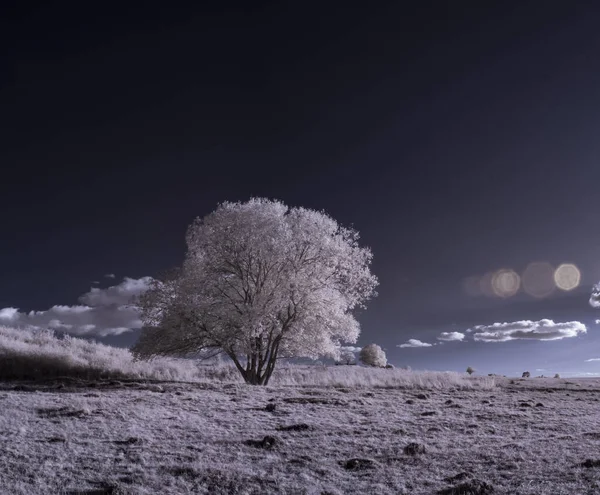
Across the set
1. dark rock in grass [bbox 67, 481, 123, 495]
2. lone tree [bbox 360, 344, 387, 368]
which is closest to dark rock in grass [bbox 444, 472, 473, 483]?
dark rock in grass [bbox 67, 481, 123, 495]

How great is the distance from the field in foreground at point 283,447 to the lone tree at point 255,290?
34.5 ft

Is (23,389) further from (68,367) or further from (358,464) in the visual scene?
(358,464)

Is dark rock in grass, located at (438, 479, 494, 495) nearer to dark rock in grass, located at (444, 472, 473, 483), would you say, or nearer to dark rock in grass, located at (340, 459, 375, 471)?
dark rock in grass, located at (444, 472, 473, 483)

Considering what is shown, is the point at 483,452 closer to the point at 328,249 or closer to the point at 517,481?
the point at 517,481

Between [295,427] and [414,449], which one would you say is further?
[295,427]

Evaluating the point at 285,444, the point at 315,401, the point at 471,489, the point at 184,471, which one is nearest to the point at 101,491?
the point at 184,471

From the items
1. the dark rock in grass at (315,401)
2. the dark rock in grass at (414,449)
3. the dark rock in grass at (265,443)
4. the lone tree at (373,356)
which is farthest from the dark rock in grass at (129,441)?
the lone tree at (373,356)

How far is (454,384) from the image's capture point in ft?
103

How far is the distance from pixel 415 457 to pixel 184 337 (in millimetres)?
21343

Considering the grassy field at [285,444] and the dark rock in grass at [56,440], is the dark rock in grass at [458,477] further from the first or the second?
the dark rock in grass at [56,440]

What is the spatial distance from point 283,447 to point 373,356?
67.2 meters

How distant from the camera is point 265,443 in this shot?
10258 millimetres

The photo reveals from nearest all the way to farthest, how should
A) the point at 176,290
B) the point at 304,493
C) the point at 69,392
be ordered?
the point at 304,493, the point at 69,392, the point at 176,290

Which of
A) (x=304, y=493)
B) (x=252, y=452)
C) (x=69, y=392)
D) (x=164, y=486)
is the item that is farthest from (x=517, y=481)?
(x=69, y=392)
